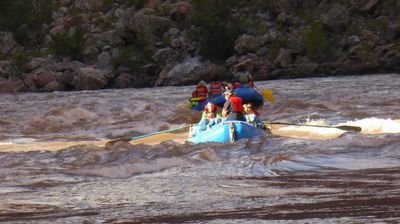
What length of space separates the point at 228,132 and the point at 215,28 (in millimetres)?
40260

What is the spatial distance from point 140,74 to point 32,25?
23.7 m

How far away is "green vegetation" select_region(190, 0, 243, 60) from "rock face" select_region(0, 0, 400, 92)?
7cm

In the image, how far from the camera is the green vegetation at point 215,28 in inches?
1937

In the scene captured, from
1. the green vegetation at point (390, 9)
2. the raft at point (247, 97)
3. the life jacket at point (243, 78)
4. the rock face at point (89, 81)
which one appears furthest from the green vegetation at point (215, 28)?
the raft at point (247, 97)

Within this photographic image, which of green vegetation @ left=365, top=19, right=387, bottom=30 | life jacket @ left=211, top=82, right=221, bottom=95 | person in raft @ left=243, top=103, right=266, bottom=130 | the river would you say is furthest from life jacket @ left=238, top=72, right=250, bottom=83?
A: green vegetation @ left=365, top=19, right=387, bottom=30

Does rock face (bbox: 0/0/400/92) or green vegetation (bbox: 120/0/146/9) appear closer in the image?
rock face (bbox: 0/0/400/92)

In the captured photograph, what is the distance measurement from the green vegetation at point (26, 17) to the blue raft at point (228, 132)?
55861 millimetres

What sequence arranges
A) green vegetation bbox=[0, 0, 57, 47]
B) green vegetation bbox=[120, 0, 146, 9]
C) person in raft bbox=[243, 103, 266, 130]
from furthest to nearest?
1. green vegetation bbox=[0, 0, 57, 47]
2. green vegetation bbox=[120, 0, 146, 9]
3. person in raft bbox=[243, 103, 266, 130]

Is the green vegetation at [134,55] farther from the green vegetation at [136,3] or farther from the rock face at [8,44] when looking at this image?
the rock face at [8,44]

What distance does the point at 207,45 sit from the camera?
49656 millimetres

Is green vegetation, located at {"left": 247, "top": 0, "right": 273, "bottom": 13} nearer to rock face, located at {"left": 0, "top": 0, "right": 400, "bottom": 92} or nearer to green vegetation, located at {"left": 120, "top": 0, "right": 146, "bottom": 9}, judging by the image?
rock face, located at {"left": 0, "top": 0, "right": 400, "bottom": 92}

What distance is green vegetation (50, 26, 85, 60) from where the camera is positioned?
5725 cm

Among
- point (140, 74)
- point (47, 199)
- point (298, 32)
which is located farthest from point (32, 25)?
point (47, 199)

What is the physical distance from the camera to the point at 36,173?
10766mm
